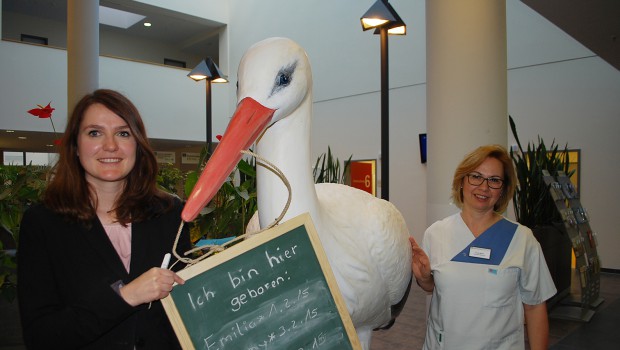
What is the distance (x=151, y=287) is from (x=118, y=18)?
41.1 ft

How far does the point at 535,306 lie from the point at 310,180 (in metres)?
0.93

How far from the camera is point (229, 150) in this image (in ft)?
3.17

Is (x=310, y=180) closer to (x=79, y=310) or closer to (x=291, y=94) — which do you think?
(x=291, y=94)

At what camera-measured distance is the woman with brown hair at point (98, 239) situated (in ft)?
3.24

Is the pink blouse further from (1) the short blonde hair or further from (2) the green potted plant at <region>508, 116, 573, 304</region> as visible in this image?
(2) the green potted plant at <region>508, 116, 573, 304</region>

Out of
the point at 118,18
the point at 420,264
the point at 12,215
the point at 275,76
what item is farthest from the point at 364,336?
the point at 118,18

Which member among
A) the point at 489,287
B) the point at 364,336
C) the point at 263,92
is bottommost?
the point at 364,336

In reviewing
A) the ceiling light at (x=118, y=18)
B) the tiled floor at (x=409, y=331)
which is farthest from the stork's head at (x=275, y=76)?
the ceiling light at (x=118, y=18)

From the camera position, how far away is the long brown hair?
1.15 meters

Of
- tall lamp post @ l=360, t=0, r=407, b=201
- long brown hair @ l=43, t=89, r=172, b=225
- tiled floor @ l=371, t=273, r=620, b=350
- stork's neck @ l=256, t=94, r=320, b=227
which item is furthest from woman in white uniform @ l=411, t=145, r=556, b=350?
tall lamp post @ l=360, t=0, r=407, b=201

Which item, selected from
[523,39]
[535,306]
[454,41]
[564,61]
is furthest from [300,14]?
[535,306]

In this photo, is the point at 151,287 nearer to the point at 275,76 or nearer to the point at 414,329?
the point at 275,76

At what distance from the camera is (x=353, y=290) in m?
1.20

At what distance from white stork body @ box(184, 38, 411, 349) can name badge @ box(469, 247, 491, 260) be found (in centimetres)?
26
